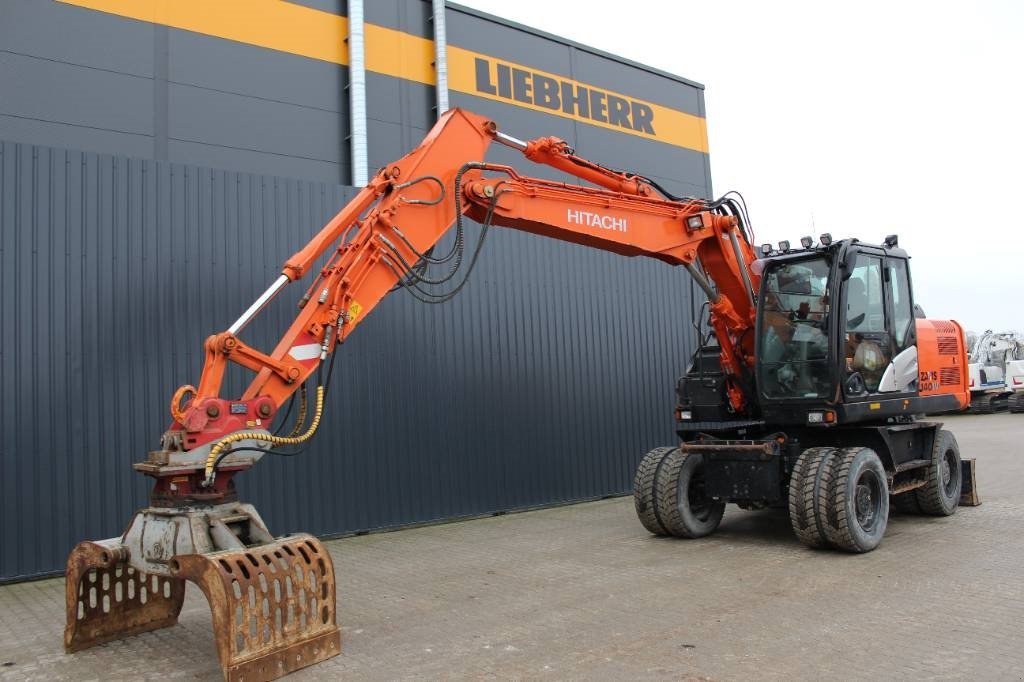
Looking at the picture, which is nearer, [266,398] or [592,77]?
[266,398]

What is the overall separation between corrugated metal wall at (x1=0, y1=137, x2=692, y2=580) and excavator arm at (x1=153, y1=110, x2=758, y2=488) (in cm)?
94

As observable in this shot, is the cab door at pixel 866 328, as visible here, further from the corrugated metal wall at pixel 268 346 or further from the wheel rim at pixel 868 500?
the corrugated metal wall at pixel 268 346

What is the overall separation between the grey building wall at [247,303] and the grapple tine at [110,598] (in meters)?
2.41

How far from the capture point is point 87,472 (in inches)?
300

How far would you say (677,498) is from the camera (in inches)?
322

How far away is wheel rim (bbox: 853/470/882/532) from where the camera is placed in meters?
7.55

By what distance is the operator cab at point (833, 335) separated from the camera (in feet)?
24.9

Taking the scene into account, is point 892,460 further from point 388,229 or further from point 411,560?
point 388,229

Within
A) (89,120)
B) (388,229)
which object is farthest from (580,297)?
(89,120)

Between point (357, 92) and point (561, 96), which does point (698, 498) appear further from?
point (561, 96)

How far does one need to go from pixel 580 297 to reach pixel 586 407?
1619 mm

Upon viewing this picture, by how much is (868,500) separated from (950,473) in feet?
8.16

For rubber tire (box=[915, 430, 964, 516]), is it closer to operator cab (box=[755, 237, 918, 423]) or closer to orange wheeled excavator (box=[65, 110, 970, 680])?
orange wheeled excavator (box=[65, 110, 970, 680])

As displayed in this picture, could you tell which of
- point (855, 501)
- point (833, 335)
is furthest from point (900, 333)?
point (855, 501)
